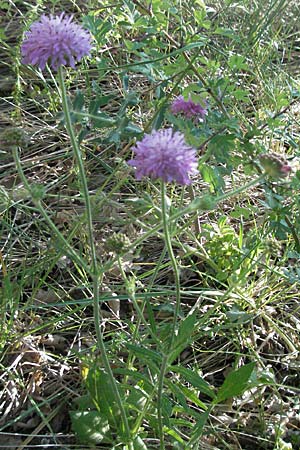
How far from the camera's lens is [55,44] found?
1.05 meters

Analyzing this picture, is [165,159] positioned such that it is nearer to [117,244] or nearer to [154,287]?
[117,244]

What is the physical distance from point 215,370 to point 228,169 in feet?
1.55

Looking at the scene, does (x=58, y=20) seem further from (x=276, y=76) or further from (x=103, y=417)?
(x=276, y=76)

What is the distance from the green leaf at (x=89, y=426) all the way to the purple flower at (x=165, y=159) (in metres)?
0.54

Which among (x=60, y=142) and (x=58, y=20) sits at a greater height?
(x=58, y=20)

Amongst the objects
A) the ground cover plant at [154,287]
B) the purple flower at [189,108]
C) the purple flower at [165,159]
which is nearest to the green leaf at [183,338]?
the ground cover plant at [154,287]

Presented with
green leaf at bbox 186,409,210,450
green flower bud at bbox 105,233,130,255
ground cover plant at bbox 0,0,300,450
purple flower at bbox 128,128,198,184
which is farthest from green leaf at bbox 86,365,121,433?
purple flower at bbox 128,128,198,184

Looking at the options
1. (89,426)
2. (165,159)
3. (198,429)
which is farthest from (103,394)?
(165,159)

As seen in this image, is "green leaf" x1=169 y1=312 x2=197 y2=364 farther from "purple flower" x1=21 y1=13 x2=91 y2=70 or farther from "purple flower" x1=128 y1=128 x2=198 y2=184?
"purple flower" x1=21 y1=13 x2=91 y2=70

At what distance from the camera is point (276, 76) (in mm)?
2047

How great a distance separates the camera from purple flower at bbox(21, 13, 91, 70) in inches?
41.3

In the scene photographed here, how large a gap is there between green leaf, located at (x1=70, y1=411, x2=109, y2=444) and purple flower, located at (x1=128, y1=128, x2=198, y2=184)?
21.2 inches

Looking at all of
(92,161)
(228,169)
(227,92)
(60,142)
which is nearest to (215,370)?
(228,169)

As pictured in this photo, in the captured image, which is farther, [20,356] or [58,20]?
[20,356]
